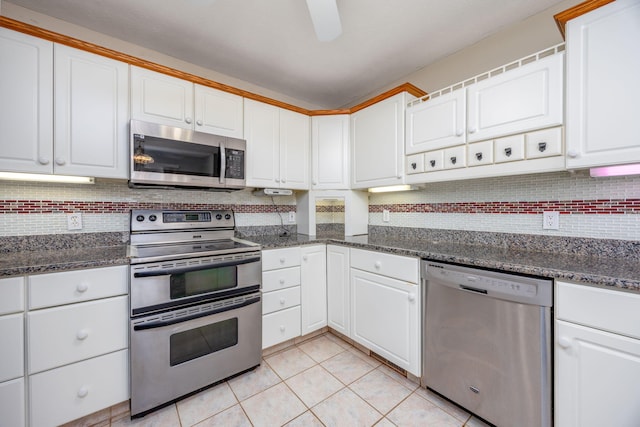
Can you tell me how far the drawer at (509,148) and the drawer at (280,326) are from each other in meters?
1.86

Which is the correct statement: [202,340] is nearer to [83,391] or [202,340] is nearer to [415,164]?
[83,391]

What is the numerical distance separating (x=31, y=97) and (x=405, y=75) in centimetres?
276

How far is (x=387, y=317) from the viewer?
1.84 m

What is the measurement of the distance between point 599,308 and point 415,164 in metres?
1.30

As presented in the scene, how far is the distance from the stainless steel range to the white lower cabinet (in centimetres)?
173

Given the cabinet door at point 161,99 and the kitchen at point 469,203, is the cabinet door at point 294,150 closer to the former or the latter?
the kitchen at point 469,203

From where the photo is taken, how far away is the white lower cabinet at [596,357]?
96cm

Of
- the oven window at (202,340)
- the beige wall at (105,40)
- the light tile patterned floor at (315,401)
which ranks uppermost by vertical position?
the beige wall at (105,40)

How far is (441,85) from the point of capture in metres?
2.19

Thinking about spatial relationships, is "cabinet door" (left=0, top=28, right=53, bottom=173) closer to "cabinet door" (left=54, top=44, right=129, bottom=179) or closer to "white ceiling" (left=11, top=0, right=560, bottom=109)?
"cabinet door" (left=54, top=44, right=129, bottom=179)

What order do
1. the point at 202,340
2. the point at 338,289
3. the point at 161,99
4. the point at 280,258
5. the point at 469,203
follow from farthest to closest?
the point at 338,289 → the point at 280,258 → the point at 469,203 → the point at 161,99 → the point at 202,340

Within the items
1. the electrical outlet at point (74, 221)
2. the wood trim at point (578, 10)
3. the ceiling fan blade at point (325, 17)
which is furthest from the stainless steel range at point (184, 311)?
the wood trim at point (578, 10)

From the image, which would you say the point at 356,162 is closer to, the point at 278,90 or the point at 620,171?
the point at 278,90

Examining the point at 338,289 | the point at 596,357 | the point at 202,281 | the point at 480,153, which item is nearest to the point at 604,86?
the point at 480,153
